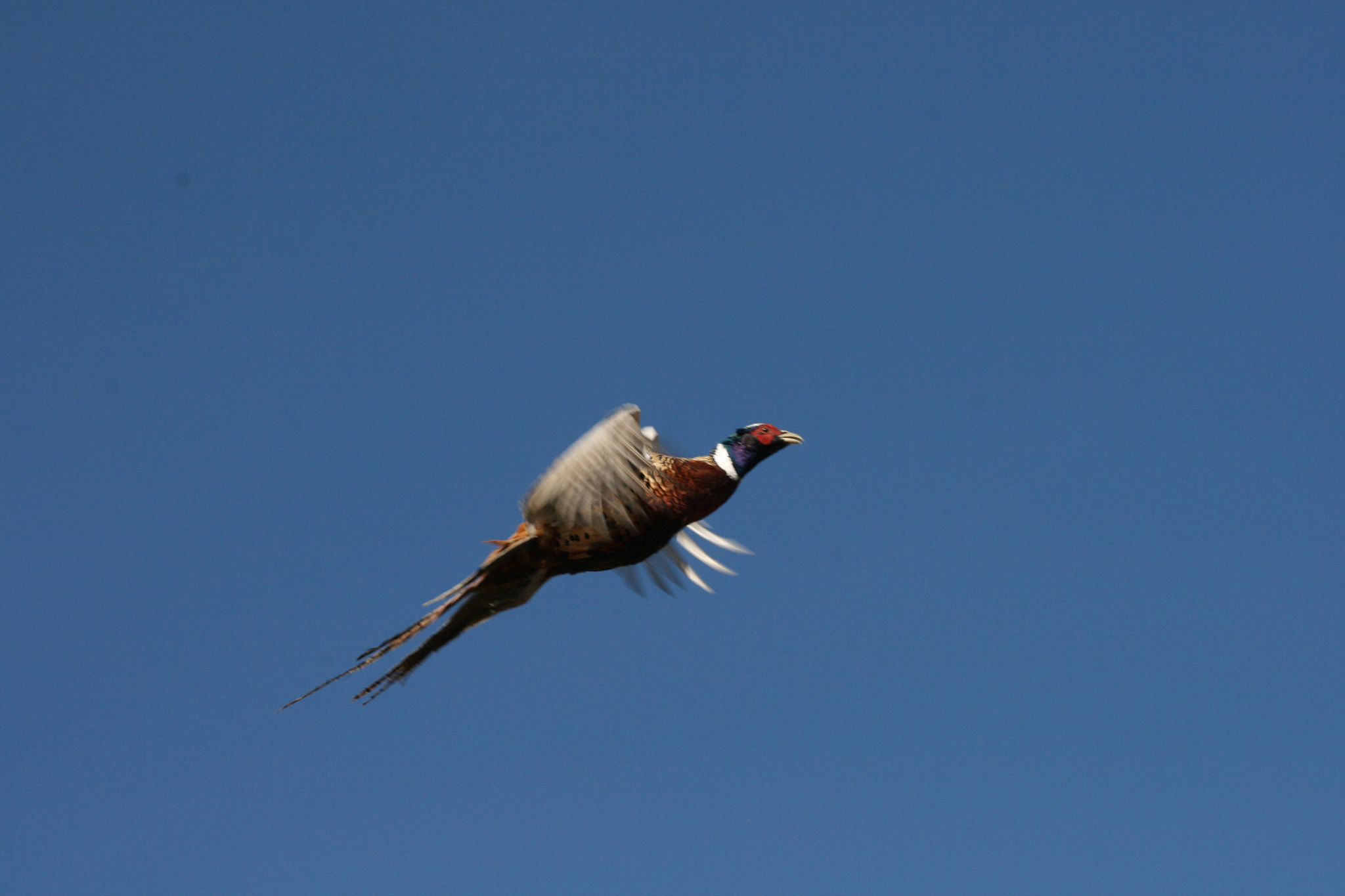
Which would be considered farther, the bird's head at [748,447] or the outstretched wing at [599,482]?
the bird's head at [748,447]

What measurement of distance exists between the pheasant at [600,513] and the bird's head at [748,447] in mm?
10

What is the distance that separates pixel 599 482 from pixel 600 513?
0.40m

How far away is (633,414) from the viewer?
45.9ft

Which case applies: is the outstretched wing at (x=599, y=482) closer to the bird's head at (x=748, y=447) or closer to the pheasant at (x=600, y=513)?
the pheasant at (x=600, y=513)

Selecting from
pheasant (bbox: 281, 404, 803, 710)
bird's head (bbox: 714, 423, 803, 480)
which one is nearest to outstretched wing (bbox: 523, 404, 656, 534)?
pheasant (bbox: 281, 404, 803, 710)

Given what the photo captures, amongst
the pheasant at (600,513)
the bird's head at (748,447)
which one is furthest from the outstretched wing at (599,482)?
the bird's head at (748,447)

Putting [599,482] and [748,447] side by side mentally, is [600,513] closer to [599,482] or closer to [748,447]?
[599,482]

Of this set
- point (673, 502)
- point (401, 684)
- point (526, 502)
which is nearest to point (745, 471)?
point (673, 502)

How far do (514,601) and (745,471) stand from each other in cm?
286

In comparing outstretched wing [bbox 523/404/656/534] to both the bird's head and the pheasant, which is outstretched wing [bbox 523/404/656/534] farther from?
the bird's head

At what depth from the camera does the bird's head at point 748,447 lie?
50.1 feet

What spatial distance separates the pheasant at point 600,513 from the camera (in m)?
13.7

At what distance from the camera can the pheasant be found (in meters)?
13.7

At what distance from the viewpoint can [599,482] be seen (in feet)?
45.2
